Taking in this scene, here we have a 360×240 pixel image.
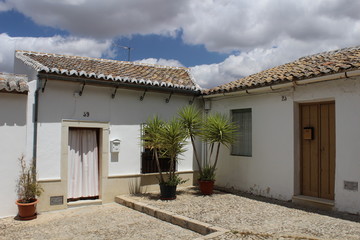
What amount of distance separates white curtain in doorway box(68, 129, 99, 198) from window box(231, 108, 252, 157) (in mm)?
4606

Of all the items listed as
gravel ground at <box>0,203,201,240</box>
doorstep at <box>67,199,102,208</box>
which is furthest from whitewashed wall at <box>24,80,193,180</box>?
A: gravel ground at <box>0,203,201,240</box>

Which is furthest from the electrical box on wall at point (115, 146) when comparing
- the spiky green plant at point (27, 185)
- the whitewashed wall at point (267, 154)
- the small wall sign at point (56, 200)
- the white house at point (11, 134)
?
the whitewashed wall at point (267, 154)

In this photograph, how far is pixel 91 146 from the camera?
10.2 m

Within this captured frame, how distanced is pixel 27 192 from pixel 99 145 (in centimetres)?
251

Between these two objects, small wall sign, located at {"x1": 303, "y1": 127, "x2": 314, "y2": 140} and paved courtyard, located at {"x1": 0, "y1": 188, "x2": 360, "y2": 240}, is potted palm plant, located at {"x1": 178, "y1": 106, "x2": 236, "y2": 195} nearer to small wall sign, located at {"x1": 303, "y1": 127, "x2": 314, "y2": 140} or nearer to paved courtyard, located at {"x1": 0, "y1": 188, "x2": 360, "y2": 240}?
paved courtyard, located at {"x1": 0, "y1": 188, "x2": 360, "y2": 240}

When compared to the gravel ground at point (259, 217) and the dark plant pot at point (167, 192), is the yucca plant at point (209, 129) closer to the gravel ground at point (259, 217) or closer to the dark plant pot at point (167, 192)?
the dark plant pot at point (167, 192)

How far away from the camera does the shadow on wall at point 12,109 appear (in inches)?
332

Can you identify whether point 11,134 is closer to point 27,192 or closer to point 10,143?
point 10,143

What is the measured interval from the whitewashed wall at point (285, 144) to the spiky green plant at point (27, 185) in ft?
20.0

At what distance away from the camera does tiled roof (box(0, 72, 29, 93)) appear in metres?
8.26

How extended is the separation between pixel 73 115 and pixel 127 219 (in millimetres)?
3385

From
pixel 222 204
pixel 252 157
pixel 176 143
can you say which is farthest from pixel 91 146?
pixel 252 157

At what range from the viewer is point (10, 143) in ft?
27.9

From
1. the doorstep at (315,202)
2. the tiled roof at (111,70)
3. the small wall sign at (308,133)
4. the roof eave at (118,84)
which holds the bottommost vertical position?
the doorstep at (315,202)
